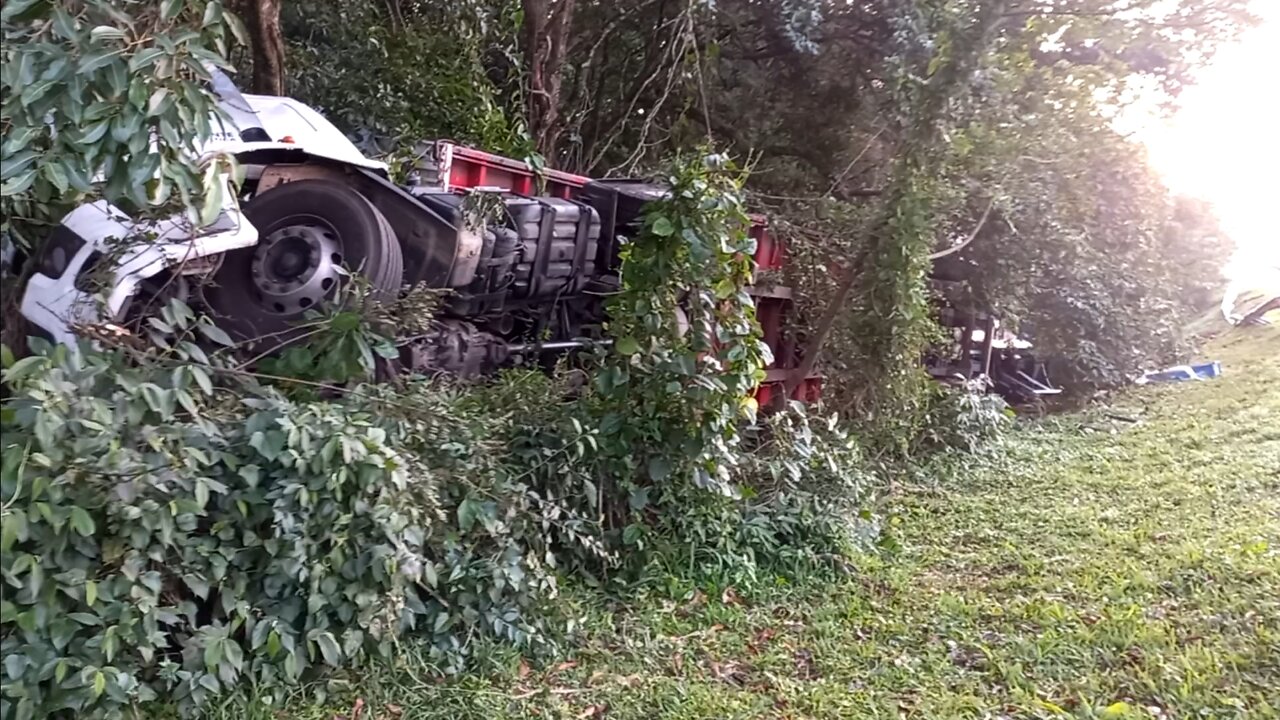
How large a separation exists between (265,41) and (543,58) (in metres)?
2.52

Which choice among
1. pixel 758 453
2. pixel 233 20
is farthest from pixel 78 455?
pixel 758 453

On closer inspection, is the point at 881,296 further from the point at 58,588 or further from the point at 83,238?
the point at 58,588

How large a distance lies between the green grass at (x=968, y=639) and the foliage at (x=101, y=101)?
1491 millimetres

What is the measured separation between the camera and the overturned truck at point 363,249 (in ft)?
10.6

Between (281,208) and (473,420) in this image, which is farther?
(281,208)

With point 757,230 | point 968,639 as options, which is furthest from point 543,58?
point 968,639

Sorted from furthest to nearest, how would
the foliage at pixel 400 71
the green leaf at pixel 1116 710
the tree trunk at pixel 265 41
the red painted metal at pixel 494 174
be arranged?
the foliage at pixel 400 71 < the tree trunk at pixel 265 41 < the red painted metal at pixel 494 174 < the green leaf at pixel 1116 710

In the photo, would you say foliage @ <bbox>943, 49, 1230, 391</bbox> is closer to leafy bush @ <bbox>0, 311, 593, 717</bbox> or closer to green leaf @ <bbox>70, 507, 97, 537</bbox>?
leafy bush @ <bbox>0, 311, 593, 717</bbox>

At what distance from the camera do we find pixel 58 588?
8.05ft

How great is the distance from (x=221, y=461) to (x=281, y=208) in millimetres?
1956

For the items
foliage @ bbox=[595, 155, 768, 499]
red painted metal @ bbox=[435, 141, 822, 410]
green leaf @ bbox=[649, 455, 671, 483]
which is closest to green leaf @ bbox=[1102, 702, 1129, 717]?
foliage @ bbox=[595, 155, 768, 499]

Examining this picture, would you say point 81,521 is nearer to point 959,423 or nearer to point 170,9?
point 170,9

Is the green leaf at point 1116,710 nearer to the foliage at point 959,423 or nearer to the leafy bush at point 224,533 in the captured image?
the leafy bush at point 224,533

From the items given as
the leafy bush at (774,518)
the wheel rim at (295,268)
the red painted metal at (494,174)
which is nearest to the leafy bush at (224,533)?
the leafy bush at (774,518)
